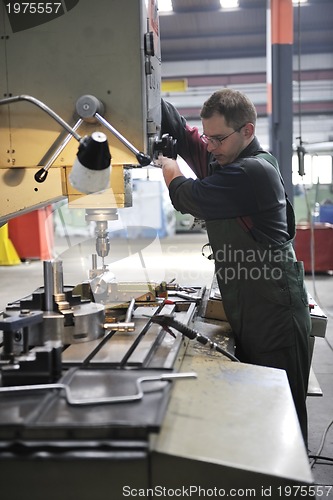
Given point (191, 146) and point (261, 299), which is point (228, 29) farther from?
point (261, 299)

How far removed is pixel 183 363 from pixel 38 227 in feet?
17.1

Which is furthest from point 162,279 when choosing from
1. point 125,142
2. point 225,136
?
point 125,142

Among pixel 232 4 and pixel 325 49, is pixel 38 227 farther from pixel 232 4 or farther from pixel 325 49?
pixel 325 49

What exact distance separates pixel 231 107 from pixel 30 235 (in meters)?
5.04

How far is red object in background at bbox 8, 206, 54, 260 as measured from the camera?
5.98 meters

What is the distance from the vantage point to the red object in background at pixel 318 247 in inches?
187

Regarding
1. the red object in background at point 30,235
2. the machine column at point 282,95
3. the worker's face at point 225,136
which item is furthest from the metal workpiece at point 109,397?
the red object in background at point 30,235

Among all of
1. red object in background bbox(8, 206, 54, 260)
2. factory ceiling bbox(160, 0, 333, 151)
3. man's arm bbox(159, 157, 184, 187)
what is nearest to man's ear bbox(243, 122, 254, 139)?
man's arm bbox(159, 157, 184, 187)

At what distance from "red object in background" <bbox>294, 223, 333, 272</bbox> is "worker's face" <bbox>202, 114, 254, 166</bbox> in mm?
3486

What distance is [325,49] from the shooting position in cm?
711

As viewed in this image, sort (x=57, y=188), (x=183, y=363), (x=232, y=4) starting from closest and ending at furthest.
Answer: (x=183, y=363) < (x=57, y=188) < (x=232, y=4)

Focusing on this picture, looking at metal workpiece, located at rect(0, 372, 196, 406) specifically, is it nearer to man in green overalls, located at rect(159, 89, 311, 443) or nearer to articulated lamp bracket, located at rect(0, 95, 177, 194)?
articulated lamp bracket, located at rect(0, 95, 177, 194)

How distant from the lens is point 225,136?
1331mm

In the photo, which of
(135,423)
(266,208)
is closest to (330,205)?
(266,208)
